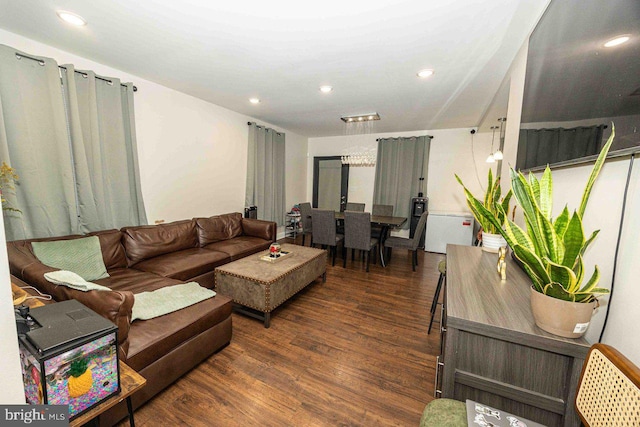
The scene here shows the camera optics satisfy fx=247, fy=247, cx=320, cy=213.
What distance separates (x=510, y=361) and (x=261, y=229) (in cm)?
351

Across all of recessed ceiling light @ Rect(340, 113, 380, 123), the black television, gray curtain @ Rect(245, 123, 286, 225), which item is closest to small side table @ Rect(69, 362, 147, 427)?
the black television

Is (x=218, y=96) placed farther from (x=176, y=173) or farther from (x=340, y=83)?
(x=340, y=83)

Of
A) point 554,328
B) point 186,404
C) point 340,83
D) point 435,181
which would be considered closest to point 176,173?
point 340,83

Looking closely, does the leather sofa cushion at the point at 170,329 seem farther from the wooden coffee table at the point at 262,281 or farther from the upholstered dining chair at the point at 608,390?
the upholstered dining chair at the point at 608,390

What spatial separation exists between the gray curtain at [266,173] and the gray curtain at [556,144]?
3965 mm

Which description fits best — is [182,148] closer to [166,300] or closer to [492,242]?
[166,300]

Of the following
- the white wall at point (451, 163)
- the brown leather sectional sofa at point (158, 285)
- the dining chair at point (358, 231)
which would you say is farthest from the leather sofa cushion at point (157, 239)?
the white wall at point (451, 163)

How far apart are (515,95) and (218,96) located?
11.4 ft

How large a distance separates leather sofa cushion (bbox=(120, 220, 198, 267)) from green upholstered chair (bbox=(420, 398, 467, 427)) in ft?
10.0

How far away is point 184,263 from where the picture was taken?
2732 millimetres

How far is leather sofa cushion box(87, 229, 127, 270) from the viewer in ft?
8.11

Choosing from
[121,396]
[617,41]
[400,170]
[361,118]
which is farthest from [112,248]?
[400,170]

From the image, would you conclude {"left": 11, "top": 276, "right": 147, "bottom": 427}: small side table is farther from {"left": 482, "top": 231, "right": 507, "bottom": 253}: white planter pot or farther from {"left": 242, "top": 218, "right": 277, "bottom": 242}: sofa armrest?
{"left": 242, "top": 218, "right": 277, "bottom": 242}: sofa armrest

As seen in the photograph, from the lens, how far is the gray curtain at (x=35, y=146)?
6.75 ft
